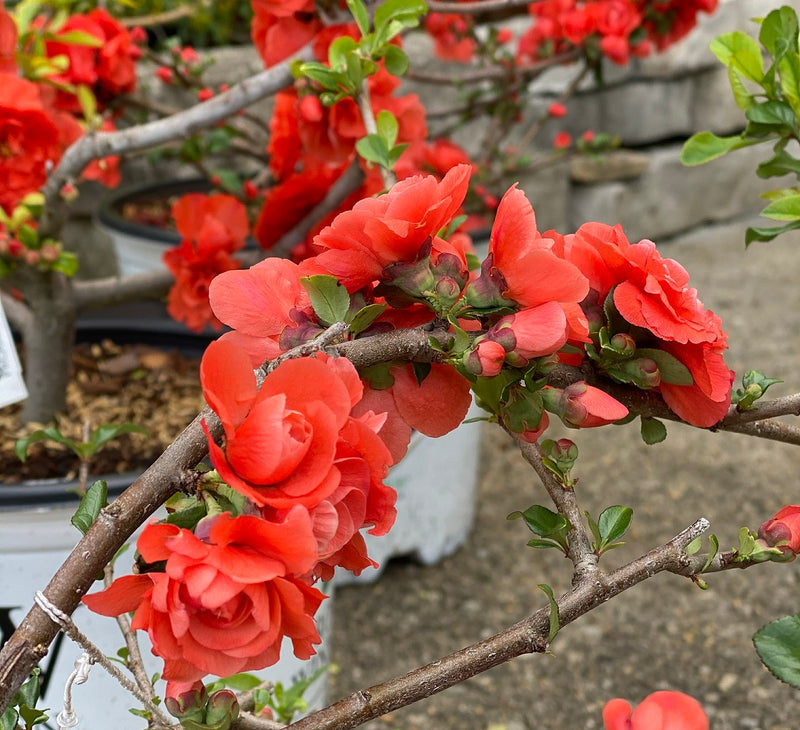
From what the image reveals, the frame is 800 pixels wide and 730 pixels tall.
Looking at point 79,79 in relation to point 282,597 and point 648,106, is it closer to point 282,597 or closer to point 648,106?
point 282,597

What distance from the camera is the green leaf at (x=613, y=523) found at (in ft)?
1.46

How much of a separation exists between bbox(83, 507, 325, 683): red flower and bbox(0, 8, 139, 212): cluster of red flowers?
599 mm

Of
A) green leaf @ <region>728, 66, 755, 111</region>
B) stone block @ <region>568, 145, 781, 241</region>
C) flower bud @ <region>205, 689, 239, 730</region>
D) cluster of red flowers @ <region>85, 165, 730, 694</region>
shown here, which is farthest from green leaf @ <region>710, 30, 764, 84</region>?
stone block @ <region>568, 145, 781, 241</region>

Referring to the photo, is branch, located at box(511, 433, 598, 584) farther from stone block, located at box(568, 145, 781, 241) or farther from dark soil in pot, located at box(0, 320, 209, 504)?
stone block, located at box(568, 145, 781, 241)

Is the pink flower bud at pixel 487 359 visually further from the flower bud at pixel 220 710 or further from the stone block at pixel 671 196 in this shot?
the stone block at pixel 671 196

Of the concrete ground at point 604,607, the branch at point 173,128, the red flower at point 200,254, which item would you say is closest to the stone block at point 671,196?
the concrete ground at point 604,607

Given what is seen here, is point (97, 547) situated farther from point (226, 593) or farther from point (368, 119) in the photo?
point (368, 119)

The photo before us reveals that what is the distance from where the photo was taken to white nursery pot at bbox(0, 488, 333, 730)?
73 cm

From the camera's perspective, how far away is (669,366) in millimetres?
414

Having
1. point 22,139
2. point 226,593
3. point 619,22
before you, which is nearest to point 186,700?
point 226,593

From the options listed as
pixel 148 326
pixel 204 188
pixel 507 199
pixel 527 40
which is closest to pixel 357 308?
pixel 507 199

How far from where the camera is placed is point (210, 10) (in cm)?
244

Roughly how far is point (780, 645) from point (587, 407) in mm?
133

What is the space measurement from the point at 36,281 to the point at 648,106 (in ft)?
8.10
